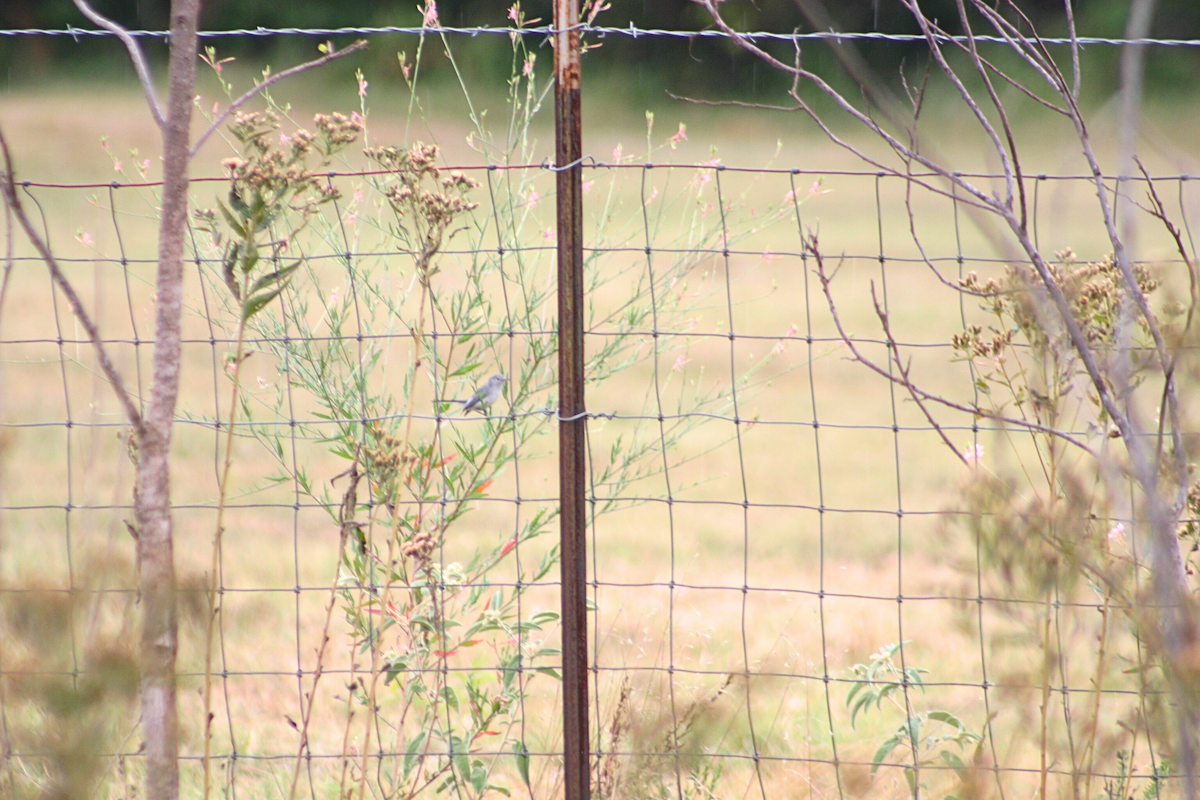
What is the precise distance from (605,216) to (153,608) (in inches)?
40.7

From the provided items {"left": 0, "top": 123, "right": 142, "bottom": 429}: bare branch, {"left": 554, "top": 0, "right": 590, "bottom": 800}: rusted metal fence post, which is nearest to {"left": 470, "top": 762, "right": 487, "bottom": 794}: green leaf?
{"left": 554, "top": 0, "right": 590, "bottom": 800}: rusted metal fence post

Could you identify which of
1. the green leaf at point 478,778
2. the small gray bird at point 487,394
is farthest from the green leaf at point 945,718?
the small gray bird at point 487,394

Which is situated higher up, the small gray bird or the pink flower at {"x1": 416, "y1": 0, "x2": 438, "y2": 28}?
the pink flower at {"x1": 416, "y1": 0, "x2": 438, "y2": 28}

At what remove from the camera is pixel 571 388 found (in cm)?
121

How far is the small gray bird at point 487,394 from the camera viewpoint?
59.9 inches

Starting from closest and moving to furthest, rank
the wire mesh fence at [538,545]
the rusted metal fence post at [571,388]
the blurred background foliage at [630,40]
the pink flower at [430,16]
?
the wire mesh fence at [538,545]
the rusted metal fence post at [571,388]
the pink flower at [430,16]
the blurred background foliage at [630,40]

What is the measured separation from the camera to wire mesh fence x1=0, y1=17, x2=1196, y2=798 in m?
0.92

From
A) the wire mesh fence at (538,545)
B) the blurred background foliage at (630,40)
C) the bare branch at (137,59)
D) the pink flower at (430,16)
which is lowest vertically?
the wire mesh fence at (538,545)

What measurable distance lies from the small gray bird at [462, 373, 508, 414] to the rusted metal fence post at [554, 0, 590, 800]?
1.00 ft

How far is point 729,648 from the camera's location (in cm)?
264

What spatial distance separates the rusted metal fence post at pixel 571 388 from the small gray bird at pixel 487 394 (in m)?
0.31

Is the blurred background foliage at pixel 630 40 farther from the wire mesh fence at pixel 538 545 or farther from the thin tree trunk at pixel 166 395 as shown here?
the thin tree trunk at pixel 166 395

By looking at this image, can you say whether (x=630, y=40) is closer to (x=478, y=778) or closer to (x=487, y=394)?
(x=487, y=394)

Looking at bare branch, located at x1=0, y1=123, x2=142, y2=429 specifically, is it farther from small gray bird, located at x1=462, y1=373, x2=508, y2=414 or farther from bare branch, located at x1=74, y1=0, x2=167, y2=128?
small gray bird, located at x1=462, y1=373, x2=508, y2=414
